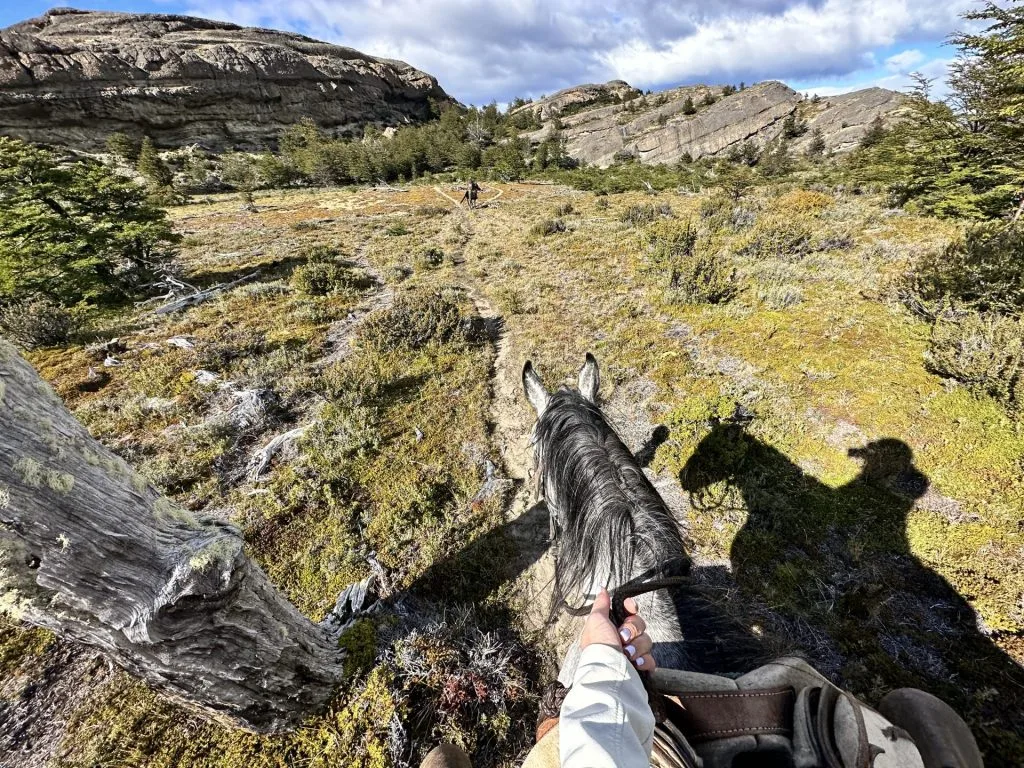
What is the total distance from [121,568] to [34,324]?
10.2 meters

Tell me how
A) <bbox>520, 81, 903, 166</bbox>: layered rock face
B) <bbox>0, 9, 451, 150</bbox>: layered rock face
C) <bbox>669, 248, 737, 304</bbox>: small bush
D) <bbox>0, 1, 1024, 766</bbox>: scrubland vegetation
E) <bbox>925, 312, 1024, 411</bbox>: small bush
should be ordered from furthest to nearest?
1. <bbox>0, 9, 451, 150</bbox>: layered rock face
2. <bbox>520, 81, 903, 166</bbox>: layered rock face
3. <bbox>669, 248, 737, 304</bbox>: small bush
4. <bbox>925, 312, 1024, 411</bbox>: small bush
5. <bbox>0, 1, 1024, 766</bbox>: scrubland vegetation

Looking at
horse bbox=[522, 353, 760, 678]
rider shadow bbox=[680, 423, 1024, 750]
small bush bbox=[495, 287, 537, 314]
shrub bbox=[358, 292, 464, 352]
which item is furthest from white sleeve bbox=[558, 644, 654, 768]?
small bush bbox=[495, 287, 537, 314]

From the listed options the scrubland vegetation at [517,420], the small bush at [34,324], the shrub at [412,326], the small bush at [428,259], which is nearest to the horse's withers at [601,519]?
the scrubland vegetation at [517,420]

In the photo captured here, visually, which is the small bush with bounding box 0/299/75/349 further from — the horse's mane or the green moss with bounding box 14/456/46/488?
the horse's mane

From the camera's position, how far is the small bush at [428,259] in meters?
13.4

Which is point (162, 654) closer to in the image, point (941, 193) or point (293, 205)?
point (941, 193)

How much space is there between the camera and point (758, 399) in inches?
222

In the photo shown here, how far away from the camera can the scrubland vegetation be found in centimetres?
289

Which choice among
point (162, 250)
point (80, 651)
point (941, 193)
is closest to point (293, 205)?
point (162, 250)

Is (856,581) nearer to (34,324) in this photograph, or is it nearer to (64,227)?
(34,324)

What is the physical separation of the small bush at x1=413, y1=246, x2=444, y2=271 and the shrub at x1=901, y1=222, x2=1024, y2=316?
12.1 metres

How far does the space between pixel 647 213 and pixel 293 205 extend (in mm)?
24613

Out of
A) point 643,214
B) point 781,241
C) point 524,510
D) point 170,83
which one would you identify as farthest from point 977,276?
point 170,83

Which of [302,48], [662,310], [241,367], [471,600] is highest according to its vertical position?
[302,48]
